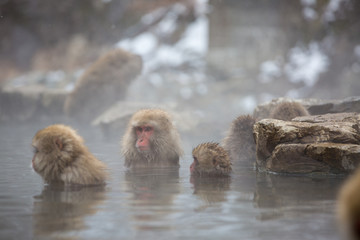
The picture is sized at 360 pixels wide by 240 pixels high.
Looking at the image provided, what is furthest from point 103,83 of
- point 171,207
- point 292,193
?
point 171,207

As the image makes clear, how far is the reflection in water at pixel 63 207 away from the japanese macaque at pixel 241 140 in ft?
6.82

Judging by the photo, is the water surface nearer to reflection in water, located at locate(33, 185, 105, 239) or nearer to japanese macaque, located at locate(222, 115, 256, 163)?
reflection in water, located at locate(33, 185, 105, 239)

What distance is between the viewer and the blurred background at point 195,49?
12.3m

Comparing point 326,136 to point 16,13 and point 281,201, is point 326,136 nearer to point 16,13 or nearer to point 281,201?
point 281,201

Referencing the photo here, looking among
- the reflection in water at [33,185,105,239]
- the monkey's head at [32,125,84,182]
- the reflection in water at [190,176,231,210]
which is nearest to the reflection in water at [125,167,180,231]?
the reflection in water at [190,176,231,210]

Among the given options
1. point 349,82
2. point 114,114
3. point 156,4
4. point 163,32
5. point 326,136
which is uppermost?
point 156,4

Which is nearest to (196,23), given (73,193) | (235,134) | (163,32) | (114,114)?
(163,32)

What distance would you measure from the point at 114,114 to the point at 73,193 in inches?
216

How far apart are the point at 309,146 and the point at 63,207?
7.41 feet

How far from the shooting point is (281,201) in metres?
3.12

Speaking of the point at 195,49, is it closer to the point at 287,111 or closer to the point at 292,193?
the point at 287,111

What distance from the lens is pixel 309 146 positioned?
4.30 m

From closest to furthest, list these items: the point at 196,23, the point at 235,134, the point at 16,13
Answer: the point at 235,134, the point at 16,13, the point at 196,23

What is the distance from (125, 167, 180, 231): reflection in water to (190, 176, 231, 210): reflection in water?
0.16 m
